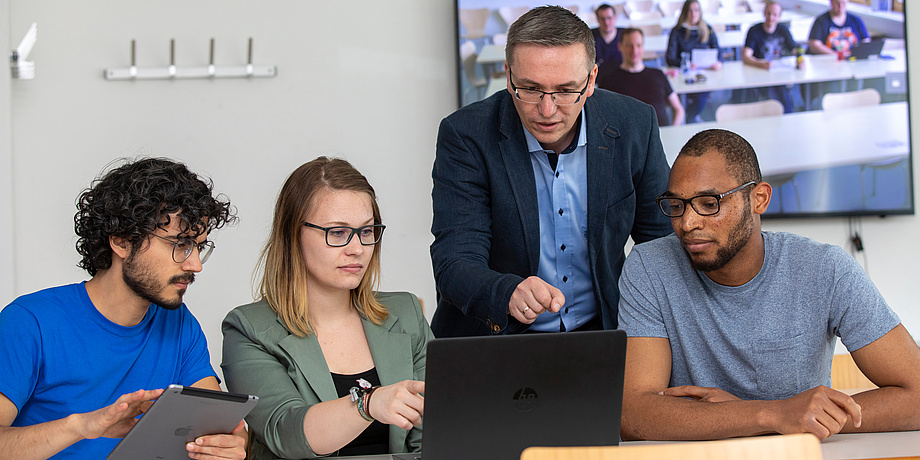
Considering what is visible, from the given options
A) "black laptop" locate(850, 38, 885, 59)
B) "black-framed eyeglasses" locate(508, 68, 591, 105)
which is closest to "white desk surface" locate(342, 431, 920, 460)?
"black-framed eyeglasses" locate(508, 68, 591, 105)

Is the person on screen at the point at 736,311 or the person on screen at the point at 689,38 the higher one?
the person on screen at the point at 689,38

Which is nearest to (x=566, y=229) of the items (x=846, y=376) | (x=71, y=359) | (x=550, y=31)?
(x=550, y=31)

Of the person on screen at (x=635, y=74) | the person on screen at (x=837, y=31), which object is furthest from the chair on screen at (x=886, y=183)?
the person on screen at (x=635, y=74)

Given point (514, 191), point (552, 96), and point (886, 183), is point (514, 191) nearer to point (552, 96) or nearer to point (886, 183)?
point (552, 96)

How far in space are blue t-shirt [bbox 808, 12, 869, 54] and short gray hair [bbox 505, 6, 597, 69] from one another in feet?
5.70

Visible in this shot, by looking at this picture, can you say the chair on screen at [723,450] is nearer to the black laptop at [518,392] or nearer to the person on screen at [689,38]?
the black laptop at [518,392]

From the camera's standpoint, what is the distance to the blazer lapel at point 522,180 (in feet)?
6.72

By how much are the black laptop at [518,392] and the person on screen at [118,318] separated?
492 millimetres

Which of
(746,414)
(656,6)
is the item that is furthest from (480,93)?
(746,414)

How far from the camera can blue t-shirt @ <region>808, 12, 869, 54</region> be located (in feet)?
10.5

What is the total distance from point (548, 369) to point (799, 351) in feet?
2.69

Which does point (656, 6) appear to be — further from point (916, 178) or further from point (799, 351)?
point (799, 351)

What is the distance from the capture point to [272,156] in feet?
10.9

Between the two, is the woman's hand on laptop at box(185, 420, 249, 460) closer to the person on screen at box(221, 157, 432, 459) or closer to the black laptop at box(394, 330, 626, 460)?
the person on screen at box(221, 157, 432, 459)
